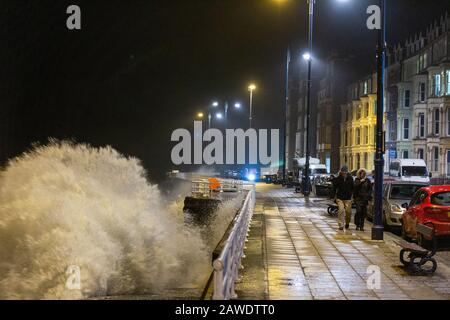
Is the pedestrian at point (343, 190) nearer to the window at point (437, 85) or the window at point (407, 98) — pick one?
the window at point (437, 85)

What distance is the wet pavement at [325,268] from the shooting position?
8891 millimetres

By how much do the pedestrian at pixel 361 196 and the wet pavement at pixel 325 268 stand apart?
351 mm

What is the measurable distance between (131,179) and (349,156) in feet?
134

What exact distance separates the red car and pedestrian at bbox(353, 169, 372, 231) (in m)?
2.16

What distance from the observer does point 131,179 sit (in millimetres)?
36375

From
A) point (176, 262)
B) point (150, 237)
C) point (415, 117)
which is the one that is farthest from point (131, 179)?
point (415, 117)

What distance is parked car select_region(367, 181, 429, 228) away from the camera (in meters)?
18.2

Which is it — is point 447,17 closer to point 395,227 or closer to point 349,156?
point 349,156

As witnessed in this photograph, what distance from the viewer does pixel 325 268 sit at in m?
10.9

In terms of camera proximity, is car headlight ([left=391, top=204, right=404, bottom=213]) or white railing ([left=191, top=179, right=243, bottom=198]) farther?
white railing ([left=191, top=179, right=243, bottom=198])

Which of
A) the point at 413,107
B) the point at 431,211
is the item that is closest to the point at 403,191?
the point at 431,211

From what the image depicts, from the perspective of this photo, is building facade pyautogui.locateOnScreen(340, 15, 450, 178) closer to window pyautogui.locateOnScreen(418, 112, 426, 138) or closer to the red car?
window pyautogui.locateOnScreen(418, 112, 426, 138)

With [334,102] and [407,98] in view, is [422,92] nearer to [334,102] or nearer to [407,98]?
[407,98]

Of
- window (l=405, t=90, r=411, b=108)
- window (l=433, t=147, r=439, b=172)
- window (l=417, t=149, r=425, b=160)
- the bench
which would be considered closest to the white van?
window (l=433, t=147, r=439, b=172)
